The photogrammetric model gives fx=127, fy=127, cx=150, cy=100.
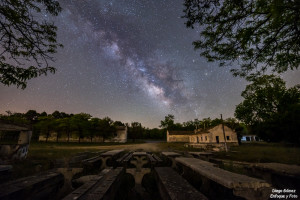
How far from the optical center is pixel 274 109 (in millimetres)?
26109

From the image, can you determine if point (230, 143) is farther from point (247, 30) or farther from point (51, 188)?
point (51, 188)

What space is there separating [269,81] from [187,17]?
3260cm

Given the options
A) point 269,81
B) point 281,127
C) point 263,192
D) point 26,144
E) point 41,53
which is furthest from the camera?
point 269,81

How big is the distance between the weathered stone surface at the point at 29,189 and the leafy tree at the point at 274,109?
30.0 meters

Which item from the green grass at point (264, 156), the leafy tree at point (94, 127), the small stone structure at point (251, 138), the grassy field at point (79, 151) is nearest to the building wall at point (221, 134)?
the grassy field at point (79, 151)

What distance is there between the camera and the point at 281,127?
79.4 ft

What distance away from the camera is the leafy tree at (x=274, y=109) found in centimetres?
2306

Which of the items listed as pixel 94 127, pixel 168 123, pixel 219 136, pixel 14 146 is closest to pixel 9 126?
pixel 14 146

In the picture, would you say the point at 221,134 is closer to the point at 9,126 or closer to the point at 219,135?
the point at 219,135

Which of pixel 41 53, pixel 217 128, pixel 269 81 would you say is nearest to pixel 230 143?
pixel 217 128

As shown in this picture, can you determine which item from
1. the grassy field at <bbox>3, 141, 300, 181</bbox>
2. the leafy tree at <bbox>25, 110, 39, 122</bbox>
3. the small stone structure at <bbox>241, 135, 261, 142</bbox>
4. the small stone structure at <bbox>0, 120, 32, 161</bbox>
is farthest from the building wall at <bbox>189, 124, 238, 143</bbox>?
the leafy tree at <bbox>25, 110, 39, 122</bbox>

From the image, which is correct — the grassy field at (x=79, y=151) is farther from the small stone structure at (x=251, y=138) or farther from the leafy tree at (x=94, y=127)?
the small stone structure at (x=251, y=138)

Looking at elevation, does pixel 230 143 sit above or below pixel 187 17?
below

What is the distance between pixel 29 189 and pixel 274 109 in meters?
36.6
